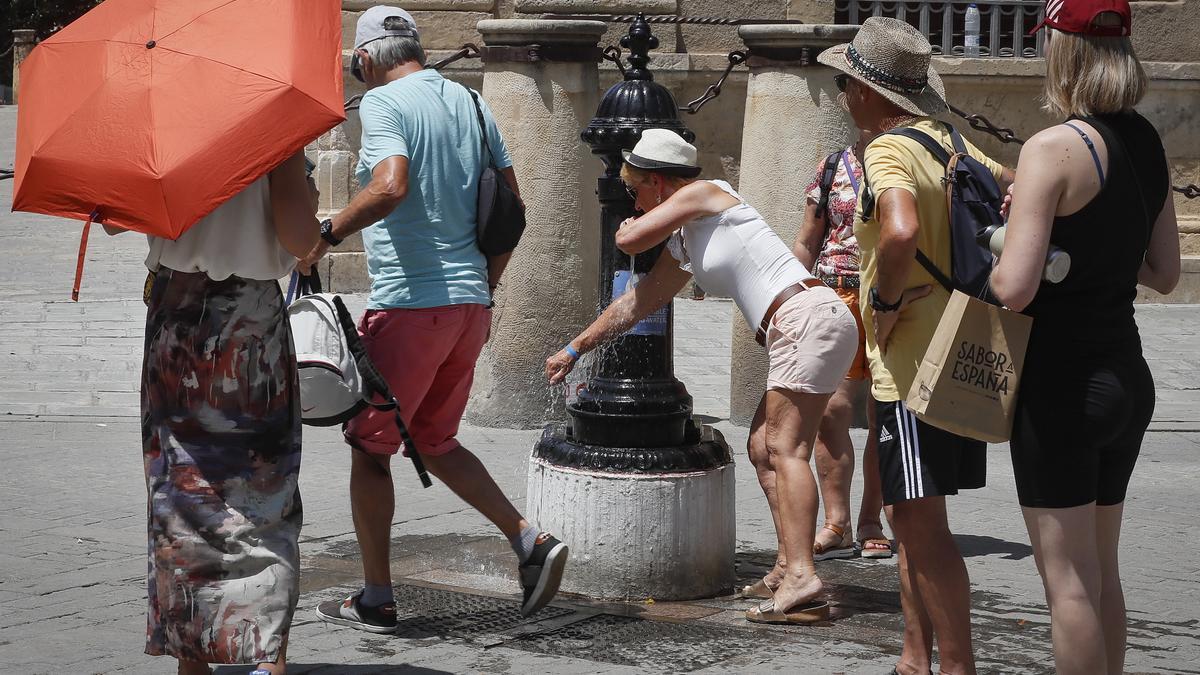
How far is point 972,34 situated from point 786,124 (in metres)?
6.67

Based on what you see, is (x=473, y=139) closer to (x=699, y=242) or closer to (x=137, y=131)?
(x=699, y=242)

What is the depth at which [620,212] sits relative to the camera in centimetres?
558

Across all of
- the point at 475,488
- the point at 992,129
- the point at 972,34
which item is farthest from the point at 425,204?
the point at 972,34

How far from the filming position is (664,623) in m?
5.00

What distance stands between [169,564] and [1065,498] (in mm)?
2021

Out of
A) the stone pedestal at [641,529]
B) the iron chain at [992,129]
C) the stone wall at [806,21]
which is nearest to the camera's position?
the stone pedestal at [641,529]

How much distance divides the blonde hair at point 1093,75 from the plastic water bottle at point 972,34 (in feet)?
36.7

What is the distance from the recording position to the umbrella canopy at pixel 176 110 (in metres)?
3.51

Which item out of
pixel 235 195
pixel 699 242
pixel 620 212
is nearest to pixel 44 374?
pixel 620 212

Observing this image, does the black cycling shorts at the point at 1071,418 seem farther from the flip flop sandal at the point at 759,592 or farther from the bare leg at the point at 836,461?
the bare leg at the point at 836,461

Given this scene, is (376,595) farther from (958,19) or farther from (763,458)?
(958,19)

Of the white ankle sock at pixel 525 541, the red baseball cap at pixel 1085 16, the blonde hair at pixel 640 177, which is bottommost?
the white ankle sock at pixel 525 541

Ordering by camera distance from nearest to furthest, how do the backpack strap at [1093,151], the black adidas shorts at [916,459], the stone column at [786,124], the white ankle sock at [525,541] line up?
the backpack strap at [1093,151] → the black adidas shorts at [916,459] → the white ankle sock at [525,541] → the stone column at [786,124]

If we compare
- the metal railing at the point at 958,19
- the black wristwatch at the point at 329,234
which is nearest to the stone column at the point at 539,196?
the black wristwatch at the point at 329,234
